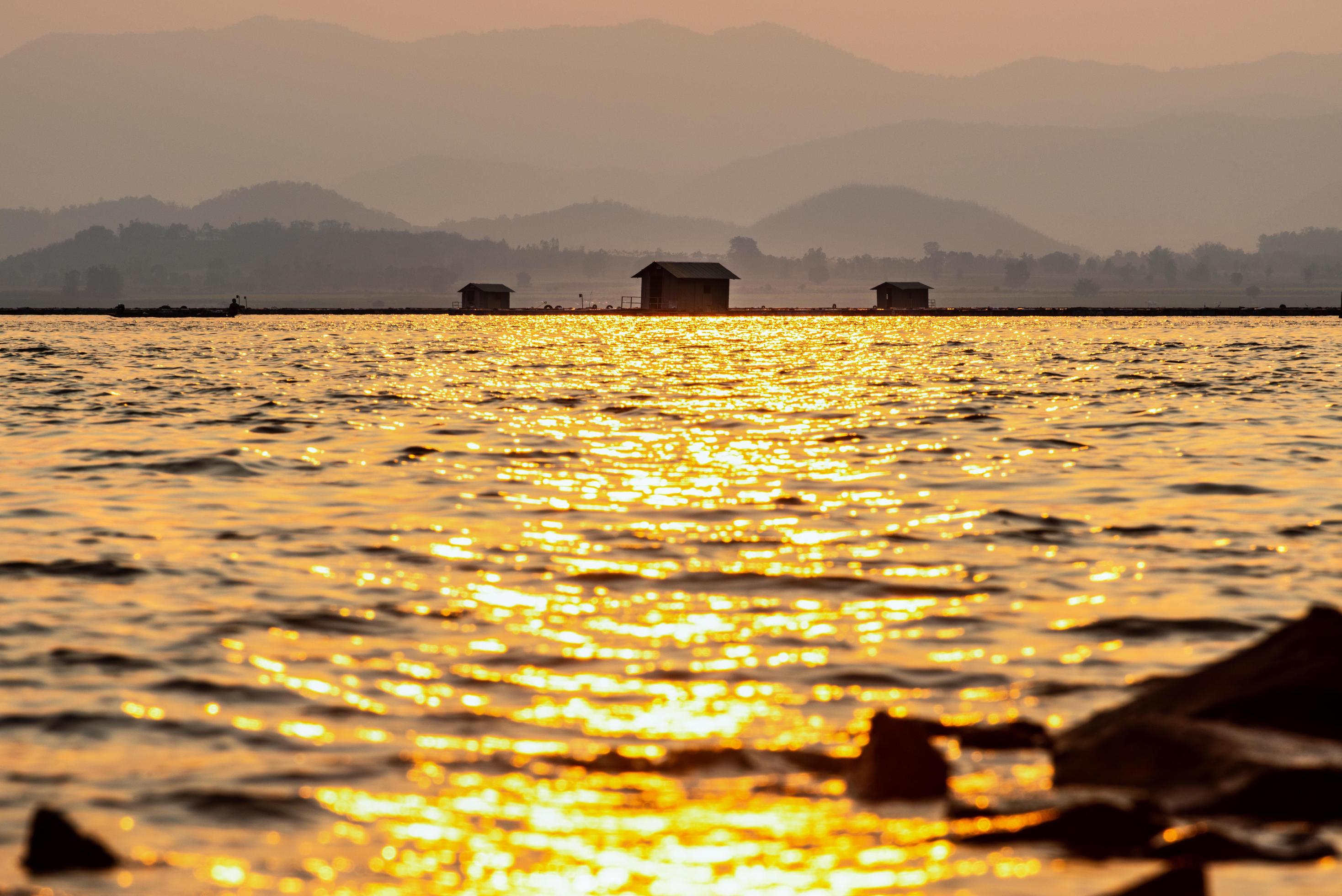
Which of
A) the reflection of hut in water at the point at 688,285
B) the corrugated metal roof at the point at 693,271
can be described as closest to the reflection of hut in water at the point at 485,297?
the reflection of hut in water at the point at 688,285

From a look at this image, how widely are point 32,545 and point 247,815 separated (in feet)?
30.1

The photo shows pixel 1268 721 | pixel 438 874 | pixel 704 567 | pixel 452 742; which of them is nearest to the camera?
pixel 438 874

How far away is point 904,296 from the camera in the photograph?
177 metres

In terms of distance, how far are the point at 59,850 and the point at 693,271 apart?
473ft

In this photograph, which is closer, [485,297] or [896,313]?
[485,297]

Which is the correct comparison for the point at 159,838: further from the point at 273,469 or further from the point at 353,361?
the point at 353,361

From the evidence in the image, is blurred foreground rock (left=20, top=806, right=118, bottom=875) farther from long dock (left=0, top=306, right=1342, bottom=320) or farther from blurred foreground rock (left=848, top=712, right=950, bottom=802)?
long dock (left=0, top=306, right=1342, bottom=320)

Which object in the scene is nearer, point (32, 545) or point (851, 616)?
point (851, 616)

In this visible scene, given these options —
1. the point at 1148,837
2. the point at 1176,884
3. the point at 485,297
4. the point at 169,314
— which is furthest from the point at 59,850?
the point at 169,314

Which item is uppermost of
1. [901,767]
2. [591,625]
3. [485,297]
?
[485,297]

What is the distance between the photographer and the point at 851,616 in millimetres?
11664

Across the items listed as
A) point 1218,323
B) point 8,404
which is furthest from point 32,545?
point 1218,323

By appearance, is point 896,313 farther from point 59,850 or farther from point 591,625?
point 59,850

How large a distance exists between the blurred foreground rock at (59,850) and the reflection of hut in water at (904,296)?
559ft
